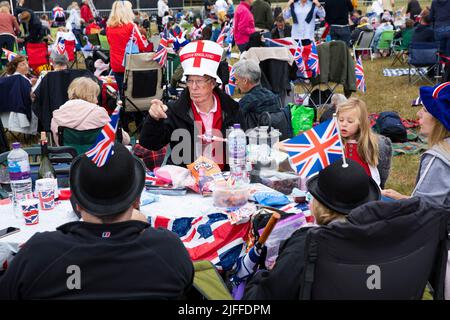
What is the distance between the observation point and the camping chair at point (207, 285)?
237 centimetres

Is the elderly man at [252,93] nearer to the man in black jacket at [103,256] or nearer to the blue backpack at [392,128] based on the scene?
the blue backpack at [392,128]

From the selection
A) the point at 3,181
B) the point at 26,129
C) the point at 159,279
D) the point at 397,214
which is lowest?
the point at 26,129

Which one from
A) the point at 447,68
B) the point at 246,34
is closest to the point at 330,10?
the point at 246,34

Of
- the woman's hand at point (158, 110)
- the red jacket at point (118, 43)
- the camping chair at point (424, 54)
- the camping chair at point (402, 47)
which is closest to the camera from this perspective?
the woman's hand at point (158, 110)

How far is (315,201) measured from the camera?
2615mm

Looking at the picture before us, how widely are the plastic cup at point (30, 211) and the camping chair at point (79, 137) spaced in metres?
2.19

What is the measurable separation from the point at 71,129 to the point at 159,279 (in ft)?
11.5

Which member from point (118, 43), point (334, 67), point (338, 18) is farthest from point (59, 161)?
point (338, 18)

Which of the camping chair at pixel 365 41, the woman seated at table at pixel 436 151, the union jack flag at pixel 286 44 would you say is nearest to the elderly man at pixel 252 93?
the woman seated at table at pixel 436 151

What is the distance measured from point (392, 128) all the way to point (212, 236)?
506 cm

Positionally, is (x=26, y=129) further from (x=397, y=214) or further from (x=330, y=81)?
(x=397, y=214)

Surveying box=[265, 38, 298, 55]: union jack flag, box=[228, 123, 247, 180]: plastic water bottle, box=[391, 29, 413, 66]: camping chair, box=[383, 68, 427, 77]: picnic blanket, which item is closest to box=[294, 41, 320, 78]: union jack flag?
box=[265, 38, 298, 55]: union jack flag

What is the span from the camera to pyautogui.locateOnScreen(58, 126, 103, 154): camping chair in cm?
532

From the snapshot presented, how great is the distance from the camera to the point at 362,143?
4.20 metres
